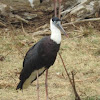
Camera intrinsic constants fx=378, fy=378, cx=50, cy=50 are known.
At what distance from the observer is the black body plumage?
511 centimetres

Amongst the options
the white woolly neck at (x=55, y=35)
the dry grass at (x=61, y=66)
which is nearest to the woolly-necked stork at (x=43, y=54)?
the white woolly neck at (x=55, y=35)

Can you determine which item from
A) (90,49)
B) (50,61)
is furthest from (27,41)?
(50,61)

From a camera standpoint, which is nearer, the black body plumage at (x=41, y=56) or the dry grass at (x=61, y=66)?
the black body plumage at (x=41, y=56)

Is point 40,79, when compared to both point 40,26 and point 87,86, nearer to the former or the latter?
point 87,86

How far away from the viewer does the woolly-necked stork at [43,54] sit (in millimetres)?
5117

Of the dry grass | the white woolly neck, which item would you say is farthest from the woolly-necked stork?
the dry grass

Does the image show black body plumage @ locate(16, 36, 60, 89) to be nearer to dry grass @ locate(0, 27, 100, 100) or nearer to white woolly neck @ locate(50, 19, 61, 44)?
white woolly neck @ locate(50, 19, 61, 44)

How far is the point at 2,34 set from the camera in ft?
30.5

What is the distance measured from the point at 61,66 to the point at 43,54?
→ 2.14 metres

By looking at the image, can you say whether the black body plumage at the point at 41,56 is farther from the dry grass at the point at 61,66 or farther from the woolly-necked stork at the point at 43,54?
the dry grass at the point at 61,66

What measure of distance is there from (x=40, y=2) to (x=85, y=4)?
1171 millimetres

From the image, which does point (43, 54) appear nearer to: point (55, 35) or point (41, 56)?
point (41, 56)

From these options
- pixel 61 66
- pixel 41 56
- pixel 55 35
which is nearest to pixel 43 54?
pixel 41 56

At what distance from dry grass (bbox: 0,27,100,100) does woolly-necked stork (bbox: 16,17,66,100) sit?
0.40 meters
